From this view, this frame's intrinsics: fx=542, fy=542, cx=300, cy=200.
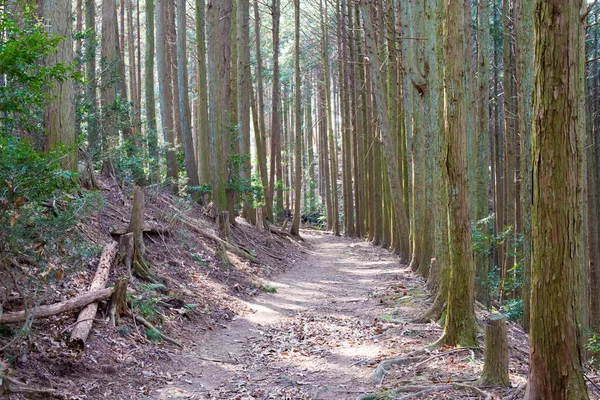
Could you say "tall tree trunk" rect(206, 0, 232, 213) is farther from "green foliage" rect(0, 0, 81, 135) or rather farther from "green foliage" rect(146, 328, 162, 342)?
"green foliage" rect(0, 0, 81, 135)

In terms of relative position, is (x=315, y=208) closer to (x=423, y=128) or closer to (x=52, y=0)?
(x=423, y=128)

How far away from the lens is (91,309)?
6500 millimetres

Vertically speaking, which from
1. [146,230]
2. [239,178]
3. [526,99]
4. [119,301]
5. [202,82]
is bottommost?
[119,301]

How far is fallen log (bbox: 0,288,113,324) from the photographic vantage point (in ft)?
17.3

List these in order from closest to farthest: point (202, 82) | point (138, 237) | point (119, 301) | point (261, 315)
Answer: point (119, 301)
point (138, 237)
point (261, 315)
point (202, 82)

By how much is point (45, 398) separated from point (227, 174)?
11.9m

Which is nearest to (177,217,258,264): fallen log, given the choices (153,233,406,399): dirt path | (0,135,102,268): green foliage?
(153,233,406,399): dirt path

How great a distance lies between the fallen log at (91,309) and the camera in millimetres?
5883

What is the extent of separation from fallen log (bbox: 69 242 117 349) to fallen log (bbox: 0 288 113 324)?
0.30 feet

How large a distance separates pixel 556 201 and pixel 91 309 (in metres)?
5.23

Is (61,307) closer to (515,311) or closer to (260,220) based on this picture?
(515,311)

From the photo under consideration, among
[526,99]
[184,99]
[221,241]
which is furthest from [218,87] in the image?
[526,99]

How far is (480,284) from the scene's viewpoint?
1275 centimetres

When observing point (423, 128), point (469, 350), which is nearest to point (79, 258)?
point (469, 350)
